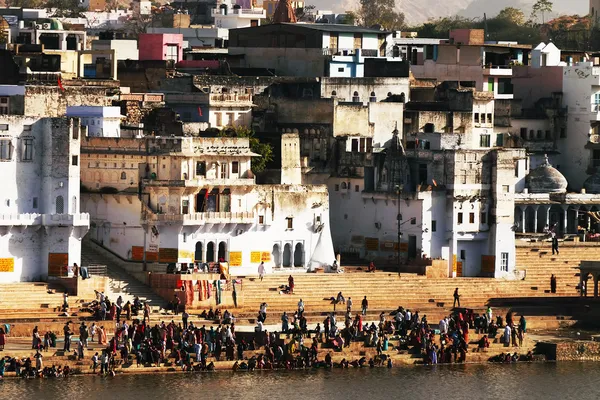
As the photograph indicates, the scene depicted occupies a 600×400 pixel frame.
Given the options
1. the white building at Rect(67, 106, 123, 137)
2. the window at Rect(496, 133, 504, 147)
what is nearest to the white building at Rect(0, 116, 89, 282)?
the white building at Rect(67, 106, 123, 137)

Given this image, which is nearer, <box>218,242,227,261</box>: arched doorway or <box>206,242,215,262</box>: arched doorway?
<box>206,242,215,262</box>: arched doorway

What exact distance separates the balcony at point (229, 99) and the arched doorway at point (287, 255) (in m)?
6.55

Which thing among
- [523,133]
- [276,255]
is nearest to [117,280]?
[276,255]

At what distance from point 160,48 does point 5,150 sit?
26.6 meters

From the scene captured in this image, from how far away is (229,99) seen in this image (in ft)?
294

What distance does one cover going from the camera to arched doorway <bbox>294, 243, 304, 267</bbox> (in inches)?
3383

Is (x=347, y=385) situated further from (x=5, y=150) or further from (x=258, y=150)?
(x=258, y=150)

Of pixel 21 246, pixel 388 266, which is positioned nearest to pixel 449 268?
pixel 388 266

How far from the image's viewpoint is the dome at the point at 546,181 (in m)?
96.0

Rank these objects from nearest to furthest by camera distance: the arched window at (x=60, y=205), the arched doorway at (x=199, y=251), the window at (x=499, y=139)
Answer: the arched window at (x=60, y=205), the arched doorway at (x=199, y=251), the window at (x=499, y=139)

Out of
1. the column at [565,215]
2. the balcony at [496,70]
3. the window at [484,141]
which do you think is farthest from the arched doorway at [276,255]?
the balcony at [496,70]

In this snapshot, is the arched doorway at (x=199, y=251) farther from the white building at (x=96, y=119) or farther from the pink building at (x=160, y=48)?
the pink building at (x=160, y=48)

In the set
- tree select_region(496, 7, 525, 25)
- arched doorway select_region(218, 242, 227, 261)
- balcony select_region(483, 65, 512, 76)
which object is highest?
tree select_region(496, 7, 525, 25)

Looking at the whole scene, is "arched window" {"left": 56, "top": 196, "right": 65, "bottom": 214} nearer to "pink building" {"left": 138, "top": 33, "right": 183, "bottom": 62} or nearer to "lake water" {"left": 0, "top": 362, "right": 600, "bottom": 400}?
"lake water" {"left": 0, "top": 362, "right": 600, "bottom": 400}
